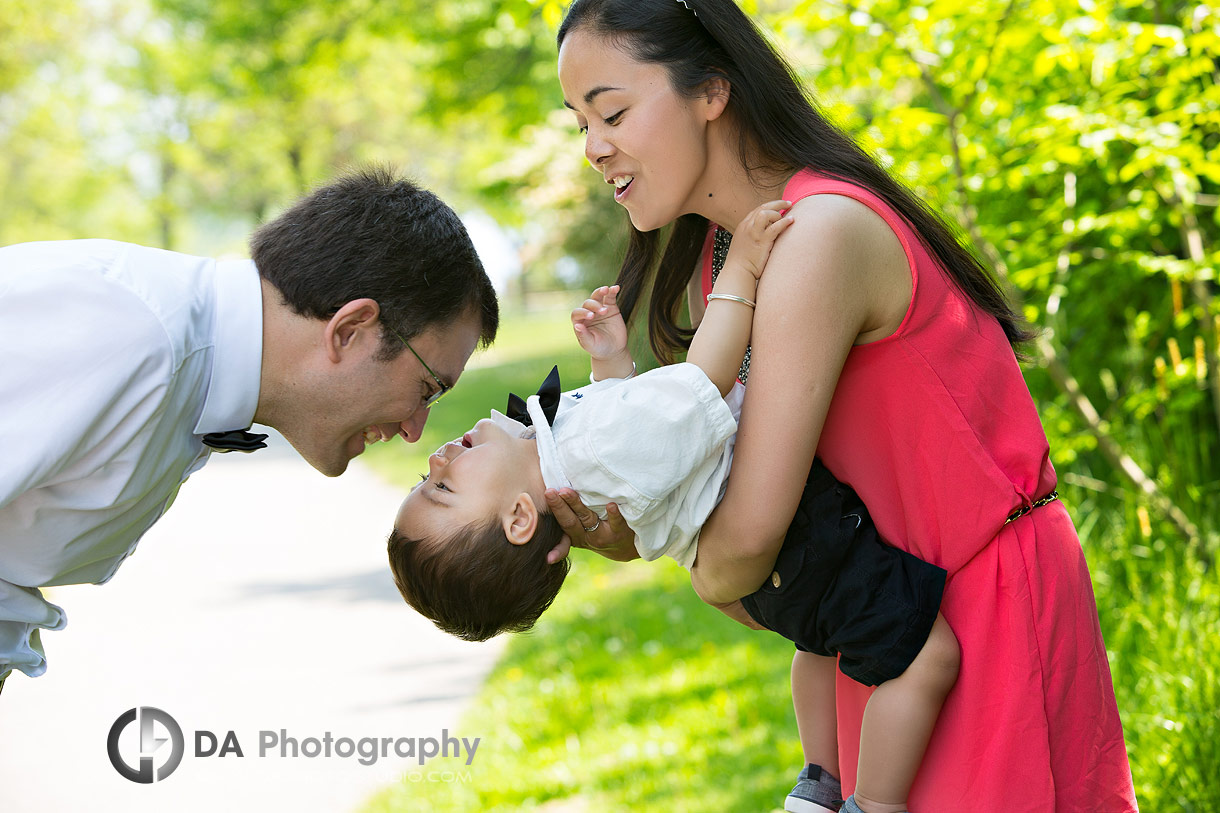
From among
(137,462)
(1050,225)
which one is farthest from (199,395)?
(1050,225)

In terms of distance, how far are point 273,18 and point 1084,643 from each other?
16.6 m

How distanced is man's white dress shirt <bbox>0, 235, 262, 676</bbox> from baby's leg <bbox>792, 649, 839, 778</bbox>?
135 centimetres

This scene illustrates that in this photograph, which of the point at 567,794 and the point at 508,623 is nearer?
the point at 508,623

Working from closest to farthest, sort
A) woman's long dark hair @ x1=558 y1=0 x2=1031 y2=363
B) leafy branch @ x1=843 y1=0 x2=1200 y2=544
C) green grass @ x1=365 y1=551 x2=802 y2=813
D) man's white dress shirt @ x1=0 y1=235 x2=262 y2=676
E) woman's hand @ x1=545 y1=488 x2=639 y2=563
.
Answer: man's white dress shirt @ x1=0 y1=235 x2=262 y2=676, woman's long dark hair @ x1=558 y1=0 x2=1031 y2=363, woman's hand @ x1=545 y1=488 x2=639 y2=563, leafy branch @ x1=843 y1=0 x2=1200 y2=544, green grass @ x1=365 y1=551 x2=802 y2=813

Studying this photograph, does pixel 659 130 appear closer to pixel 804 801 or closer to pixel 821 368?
pixel 821 368

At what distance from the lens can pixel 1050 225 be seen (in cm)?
468

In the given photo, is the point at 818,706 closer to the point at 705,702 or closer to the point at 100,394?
the point at 100,394

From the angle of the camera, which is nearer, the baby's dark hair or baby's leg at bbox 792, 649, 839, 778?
the baby's dark hair

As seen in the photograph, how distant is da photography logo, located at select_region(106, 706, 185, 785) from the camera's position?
4.95 meters

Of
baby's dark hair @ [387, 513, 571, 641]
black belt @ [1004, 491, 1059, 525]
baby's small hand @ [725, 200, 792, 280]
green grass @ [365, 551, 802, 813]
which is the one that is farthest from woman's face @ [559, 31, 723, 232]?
green grass @ [365, 551, 802, 813]

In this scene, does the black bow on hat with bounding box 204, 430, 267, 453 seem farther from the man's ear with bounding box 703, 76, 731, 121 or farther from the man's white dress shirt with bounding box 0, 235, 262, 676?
the man's ear with bounding box 703, 76, 731, 121

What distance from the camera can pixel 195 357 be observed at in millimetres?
2062

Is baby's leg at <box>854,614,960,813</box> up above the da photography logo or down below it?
above

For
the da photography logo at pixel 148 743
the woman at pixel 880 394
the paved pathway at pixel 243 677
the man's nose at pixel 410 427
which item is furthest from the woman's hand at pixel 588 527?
the da photography logo at pixel 148 743
